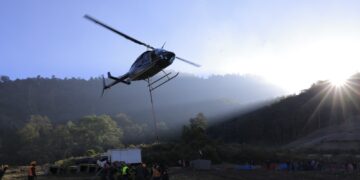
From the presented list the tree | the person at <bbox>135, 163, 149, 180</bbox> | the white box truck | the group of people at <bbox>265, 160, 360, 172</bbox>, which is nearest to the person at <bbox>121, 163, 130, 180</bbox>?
the person at <bbox>135, 163, 149, 180</bbox>

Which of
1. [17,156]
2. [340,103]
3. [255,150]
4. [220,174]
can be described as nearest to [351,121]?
[340,103]

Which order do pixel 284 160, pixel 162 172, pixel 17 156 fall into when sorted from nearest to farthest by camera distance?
pixel 162 172 → pixel 284 160 → pixel 17 156

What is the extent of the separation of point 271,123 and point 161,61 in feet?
267

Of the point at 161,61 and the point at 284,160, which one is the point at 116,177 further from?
the point at 284,160

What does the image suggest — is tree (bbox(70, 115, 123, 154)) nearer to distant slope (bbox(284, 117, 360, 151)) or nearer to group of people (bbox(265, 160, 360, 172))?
distant slope (bbox(284, 117, 360, 151))

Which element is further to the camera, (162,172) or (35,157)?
(35,157)

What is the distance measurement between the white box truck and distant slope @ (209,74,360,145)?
71671 mm

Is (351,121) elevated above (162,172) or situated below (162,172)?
above

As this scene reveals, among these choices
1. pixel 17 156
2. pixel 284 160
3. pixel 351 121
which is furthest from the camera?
pixel 17 156

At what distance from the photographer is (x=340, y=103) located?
11300 cm

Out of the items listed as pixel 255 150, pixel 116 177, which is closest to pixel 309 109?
pixel 255 150

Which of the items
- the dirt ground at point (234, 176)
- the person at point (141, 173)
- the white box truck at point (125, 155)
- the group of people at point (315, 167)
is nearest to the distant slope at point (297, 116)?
the group of people at point (315, 167)

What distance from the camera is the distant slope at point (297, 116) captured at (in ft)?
363

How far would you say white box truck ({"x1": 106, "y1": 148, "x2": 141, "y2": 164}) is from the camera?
41.9 metres
